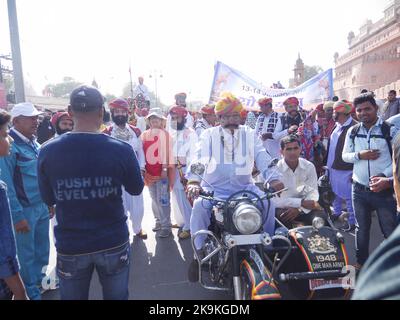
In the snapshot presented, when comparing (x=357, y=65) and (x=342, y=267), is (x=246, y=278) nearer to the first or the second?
(x=342, y=267)

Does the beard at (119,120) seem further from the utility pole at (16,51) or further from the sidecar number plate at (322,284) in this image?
the sidecar number plate at (322,284)

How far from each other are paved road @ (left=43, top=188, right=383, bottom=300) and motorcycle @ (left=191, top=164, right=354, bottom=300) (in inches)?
18.7

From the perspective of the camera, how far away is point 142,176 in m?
3.80

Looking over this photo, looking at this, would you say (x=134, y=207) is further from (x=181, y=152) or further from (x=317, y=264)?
(x=317, y=264)

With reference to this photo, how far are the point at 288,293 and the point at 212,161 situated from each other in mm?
1678

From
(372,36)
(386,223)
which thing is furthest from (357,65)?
(386,223)

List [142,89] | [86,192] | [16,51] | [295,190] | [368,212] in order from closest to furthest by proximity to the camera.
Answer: [86,192] → [368,212] → [295,190] → [16,51] → [142,89]

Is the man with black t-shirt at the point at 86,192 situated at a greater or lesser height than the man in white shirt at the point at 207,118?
lesser

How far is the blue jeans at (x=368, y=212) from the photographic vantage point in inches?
137

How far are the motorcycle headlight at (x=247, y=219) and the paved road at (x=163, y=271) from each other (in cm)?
120

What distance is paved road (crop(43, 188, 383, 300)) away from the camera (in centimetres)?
347

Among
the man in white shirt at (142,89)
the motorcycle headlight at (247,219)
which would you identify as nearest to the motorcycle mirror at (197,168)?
the motorcycle headlight at (247,219)

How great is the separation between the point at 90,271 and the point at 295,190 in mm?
2687

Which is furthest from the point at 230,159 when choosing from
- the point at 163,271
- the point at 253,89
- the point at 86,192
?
Result: the point at 253,89
